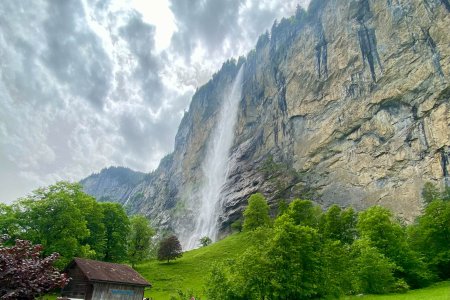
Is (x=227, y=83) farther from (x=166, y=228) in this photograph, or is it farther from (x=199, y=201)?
(x=166, y=228)

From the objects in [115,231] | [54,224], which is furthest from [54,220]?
[115,231]

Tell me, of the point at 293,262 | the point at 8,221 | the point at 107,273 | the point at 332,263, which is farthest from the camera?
the point at 8,221

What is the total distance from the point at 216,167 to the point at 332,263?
407ft

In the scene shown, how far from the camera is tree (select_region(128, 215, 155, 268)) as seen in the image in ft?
237

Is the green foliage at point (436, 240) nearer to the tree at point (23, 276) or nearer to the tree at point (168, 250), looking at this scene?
the tree at point (23, 276)

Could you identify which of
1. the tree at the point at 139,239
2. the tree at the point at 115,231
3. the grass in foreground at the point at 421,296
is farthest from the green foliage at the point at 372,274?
the tree at the point at 139,239

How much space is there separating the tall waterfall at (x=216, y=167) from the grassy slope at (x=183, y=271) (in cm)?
4010

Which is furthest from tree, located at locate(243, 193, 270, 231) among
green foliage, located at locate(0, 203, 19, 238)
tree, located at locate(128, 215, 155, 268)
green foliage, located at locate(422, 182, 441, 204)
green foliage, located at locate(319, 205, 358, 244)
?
green foliage, located at locate(0, 203, 19, 238)

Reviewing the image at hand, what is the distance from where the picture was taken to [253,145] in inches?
5463

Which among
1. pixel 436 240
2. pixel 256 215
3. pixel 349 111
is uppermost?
pixel 349 111

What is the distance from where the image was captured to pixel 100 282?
35781mm

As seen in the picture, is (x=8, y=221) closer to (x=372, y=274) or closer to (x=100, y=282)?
(x=100, y=282)

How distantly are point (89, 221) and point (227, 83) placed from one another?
13859 centimetres

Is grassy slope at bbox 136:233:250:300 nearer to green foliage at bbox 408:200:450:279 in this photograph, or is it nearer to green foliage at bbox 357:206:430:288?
green foliage at bbox 357:206:430:288
